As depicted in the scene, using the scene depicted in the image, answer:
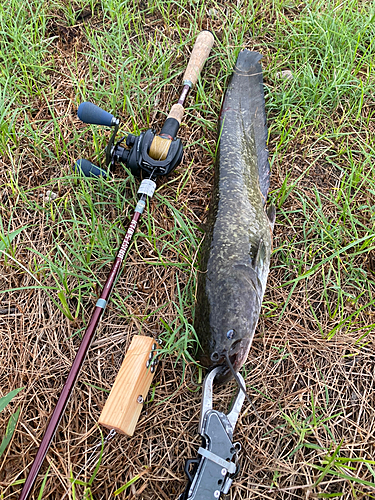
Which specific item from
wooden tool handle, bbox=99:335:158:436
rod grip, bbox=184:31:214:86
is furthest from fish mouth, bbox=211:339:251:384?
rod grip, bbox=184:31:214:86

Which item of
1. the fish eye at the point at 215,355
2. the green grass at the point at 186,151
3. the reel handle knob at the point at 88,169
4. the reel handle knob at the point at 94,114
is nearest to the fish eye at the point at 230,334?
the fish eye at the point at 215,355

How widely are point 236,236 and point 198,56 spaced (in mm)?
2030

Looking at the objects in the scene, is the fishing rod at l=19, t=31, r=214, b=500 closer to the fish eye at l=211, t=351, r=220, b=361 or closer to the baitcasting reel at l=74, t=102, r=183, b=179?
the baitcasting reel at l=74, t=102, r=183, b=179

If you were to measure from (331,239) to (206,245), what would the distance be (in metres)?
1.08

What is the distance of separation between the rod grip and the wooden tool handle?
255cm

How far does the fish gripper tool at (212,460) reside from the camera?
175cm

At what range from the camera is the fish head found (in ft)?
7.27

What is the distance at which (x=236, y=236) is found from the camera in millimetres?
2566

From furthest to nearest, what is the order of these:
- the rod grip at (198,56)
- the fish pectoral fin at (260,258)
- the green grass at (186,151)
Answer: the rod grip at (198,56), the green grass at (186,151), the fish pectoral fin at (260,258)

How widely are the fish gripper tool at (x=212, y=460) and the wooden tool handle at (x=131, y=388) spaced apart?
40cm

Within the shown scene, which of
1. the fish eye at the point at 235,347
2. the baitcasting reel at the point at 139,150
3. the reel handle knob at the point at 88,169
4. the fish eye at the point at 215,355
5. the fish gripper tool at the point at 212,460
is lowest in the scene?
the fish gripper tool at the point at 212,460

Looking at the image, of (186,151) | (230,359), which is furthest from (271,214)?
(230,359)

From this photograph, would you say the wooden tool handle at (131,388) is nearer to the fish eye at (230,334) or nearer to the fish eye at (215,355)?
Answer: the fish eye at (215,355)

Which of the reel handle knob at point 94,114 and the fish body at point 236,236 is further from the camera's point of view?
the reel handle knob at point 94,114
